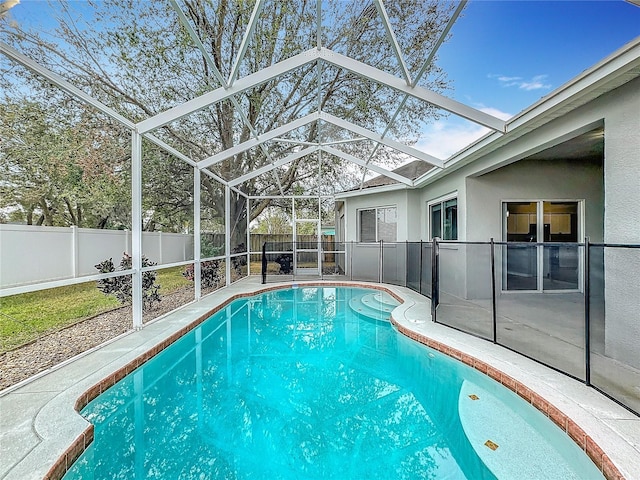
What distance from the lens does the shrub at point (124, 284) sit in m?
5.38

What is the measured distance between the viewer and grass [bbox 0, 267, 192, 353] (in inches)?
170

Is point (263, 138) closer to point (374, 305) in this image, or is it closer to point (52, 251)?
point (374, 305)

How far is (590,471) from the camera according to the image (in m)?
2.26

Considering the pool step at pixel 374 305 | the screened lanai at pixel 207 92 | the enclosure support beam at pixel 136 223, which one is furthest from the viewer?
the pool step at pixel 374 305

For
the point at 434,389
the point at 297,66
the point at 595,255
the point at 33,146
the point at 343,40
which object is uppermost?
the point at 343,40

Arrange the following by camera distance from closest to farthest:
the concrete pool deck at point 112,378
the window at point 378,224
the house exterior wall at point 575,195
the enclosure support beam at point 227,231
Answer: the concrete pool deck at point 112,378, the house exterior wall at point 575,195, the enclosure support beam at point 227,231, the window at point 378,224

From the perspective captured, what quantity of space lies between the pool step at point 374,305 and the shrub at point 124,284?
4.40 meters

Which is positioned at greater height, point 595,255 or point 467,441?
point 595,255

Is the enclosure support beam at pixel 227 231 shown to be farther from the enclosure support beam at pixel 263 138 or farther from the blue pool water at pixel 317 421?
the blue pool water at pixel 317 421

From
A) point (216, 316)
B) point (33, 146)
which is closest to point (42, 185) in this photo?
point (33, 146)

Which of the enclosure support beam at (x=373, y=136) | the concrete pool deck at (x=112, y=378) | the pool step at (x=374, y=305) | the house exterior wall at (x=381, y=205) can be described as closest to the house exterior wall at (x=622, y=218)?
the concrete pool deck at (x=112, y=378)

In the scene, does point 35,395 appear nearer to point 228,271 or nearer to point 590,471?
point 590,471

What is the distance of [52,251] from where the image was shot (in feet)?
12.5

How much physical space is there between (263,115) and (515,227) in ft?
25.2
